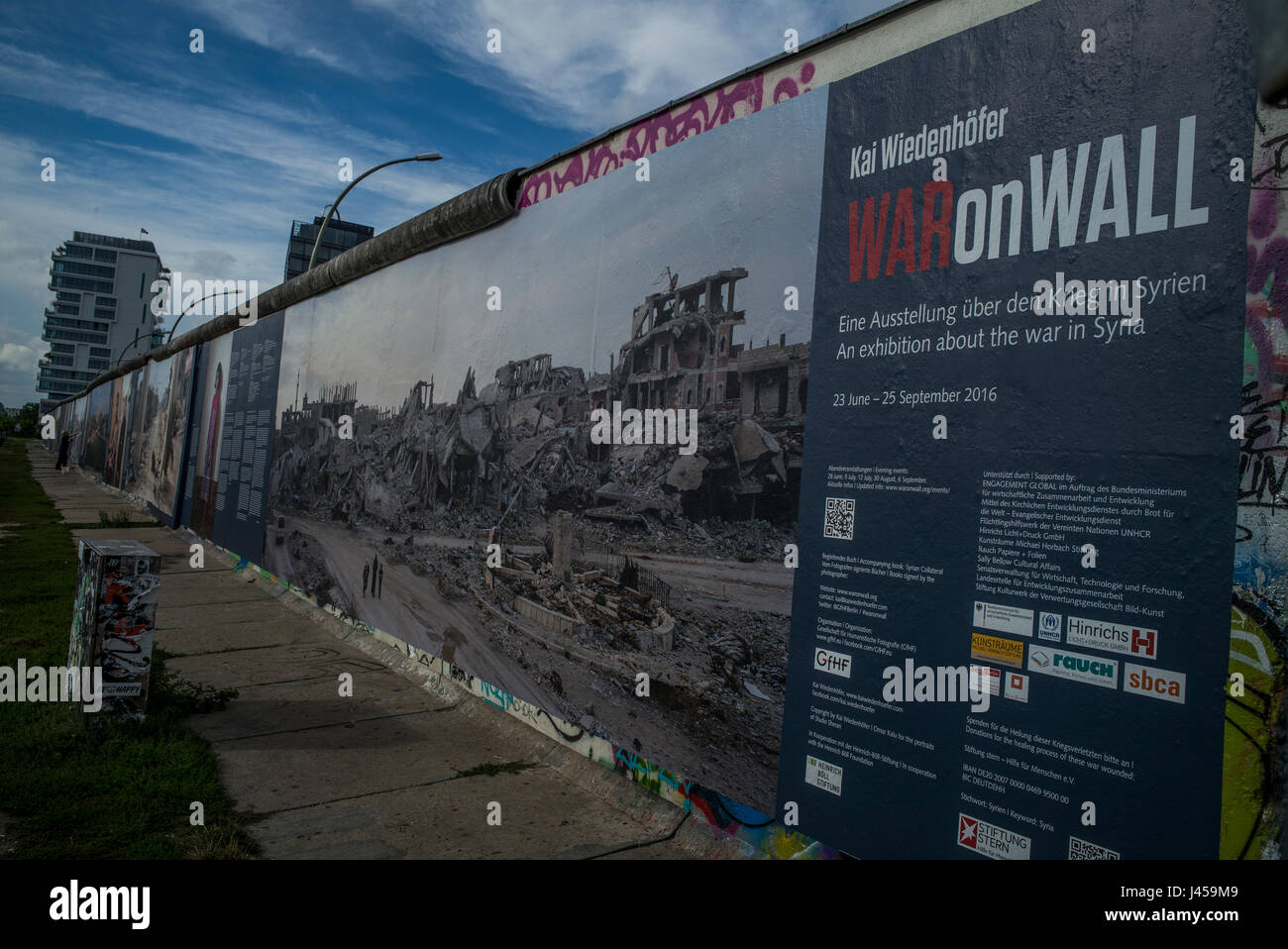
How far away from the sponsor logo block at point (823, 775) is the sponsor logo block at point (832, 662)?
1.28 ft

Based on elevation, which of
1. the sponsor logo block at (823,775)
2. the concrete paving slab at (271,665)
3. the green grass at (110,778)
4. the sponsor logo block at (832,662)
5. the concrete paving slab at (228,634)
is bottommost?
the green grass at (110,778)

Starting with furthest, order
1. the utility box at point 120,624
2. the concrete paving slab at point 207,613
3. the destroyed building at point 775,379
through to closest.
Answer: the concrete paving slab at point 207,613, the utility box at point 120,624, the destroyed building at point 775,379

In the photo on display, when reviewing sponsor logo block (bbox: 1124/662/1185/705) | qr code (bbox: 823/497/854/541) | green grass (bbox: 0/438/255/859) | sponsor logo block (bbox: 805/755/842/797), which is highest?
qr code (bbox: 823/497/854/541)

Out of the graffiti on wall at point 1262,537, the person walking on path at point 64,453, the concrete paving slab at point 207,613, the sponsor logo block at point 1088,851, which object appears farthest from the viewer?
the person walking on path at point 64,453

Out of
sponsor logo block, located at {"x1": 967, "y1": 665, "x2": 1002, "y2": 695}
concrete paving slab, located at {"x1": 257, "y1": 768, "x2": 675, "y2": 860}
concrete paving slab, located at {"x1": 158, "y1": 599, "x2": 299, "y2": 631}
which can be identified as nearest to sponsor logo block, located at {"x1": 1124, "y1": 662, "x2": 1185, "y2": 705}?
sponsor logo block, located at {"x1": 967, "y1": 665, "x2": 1002, "y2": 695}

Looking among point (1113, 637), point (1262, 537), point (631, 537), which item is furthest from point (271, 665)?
point (1262, 537)

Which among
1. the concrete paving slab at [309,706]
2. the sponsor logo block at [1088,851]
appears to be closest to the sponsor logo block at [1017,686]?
the sponsor logo block at [1088,851]

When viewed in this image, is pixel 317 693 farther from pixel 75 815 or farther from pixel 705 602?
pixel 705 602

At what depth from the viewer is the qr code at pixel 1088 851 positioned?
276 cm

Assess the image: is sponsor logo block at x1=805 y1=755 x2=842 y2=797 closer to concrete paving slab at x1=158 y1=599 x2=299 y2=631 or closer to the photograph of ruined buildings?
the photograph of ruined buildings

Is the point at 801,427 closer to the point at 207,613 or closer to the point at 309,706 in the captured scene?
the point at 309,706

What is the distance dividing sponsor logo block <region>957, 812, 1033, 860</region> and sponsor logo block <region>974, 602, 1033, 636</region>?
0.69 metres

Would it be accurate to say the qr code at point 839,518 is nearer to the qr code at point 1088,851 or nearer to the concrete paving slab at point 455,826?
the qr code at point 1088,851

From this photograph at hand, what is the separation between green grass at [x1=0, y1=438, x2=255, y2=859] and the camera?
4062 millimetres
